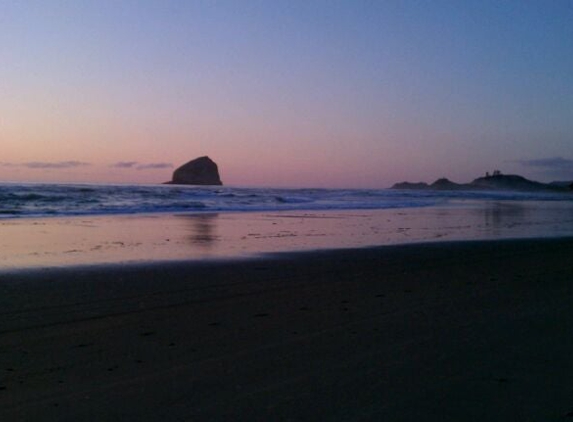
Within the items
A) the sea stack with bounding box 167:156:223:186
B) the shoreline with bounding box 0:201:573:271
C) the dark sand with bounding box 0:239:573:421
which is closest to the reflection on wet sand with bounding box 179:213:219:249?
the shoreline with bounding box 0:201:573:271

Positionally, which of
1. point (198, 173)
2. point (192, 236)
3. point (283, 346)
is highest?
point (198, 173)

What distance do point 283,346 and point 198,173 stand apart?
389 ft

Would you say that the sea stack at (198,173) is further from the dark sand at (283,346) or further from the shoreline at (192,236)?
the dark sand at (283,346)

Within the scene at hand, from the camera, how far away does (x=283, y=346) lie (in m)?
5.67

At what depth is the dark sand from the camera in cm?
420

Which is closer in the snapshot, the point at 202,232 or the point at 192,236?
the point at 192,236

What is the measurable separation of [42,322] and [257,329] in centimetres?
242

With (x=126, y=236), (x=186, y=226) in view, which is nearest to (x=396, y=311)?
(x=126, y=236)

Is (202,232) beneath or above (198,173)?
beneath

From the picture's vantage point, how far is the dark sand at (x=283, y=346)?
4.20 metres

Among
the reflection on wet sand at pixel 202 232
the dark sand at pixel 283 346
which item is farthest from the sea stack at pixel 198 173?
the dark sand at pixel 283 346

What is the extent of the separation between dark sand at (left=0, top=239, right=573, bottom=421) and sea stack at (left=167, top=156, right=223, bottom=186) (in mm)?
111057

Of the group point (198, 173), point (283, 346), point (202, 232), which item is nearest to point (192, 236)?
point (202, 232)

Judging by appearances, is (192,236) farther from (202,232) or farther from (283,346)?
(283,346)
